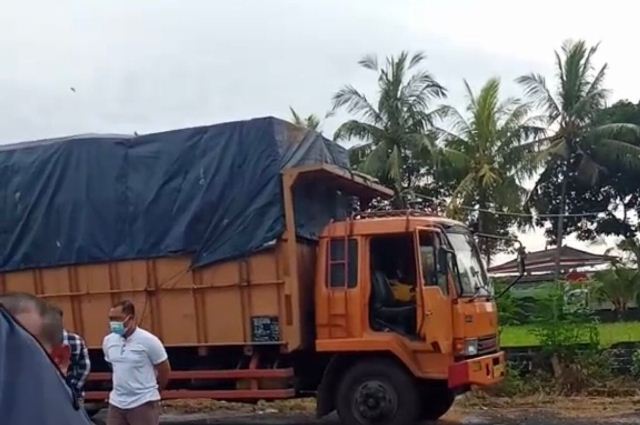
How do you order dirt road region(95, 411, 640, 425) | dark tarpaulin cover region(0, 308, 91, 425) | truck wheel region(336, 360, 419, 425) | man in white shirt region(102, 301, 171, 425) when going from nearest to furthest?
dark tarpaulin cover region(0, 308, 91, 425), man in white shirt region(102, 301, 171, 425), truck wheel region(336, 360, 419, 425), dirt road region(95, 411, 640, 425)

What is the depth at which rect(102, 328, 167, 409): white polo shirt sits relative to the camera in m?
7.91

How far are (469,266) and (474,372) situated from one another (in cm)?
126

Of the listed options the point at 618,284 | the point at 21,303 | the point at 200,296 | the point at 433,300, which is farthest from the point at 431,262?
the point at 618,284

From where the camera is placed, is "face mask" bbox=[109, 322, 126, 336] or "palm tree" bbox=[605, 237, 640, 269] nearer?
"face mask" bbox=[109, 322, 126, 336]

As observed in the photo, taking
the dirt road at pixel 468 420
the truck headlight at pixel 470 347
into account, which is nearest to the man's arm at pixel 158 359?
the truck headlight at pixel 470 347

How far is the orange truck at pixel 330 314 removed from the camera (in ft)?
37.4

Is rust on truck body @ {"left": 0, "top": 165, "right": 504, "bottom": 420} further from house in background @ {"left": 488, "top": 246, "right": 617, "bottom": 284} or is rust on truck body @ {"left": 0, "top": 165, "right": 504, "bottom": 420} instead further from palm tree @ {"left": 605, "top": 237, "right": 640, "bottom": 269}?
house in background @ {"left": 488, "top": 246, "right": 617, "bottom": 284}

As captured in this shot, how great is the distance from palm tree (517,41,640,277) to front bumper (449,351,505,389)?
76.7 ft

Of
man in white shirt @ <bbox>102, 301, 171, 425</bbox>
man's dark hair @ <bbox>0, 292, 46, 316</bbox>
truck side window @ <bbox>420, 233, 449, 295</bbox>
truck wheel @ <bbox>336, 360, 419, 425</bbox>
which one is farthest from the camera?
truck wheel @ <bbox>336, 360, 419, 425</bbox>

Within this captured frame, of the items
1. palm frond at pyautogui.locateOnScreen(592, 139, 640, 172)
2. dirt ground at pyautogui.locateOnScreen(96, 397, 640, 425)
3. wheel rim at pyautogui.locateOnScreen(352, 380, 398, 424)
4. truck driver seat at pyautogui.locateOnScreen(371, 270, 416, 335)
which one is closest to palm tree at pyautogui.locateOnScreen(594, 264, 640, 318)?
dirt ground at pyautogui.locateOnScreen(96, 397, 640, 425)

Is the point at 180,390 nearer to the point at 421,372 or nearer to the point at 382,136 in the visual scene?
the point at 421,372

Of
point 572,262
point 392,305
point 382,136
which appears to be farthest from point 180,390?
point 572,262

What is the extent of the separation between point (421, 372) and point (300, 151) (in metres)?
2.96

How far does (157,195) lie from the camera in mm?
12328
